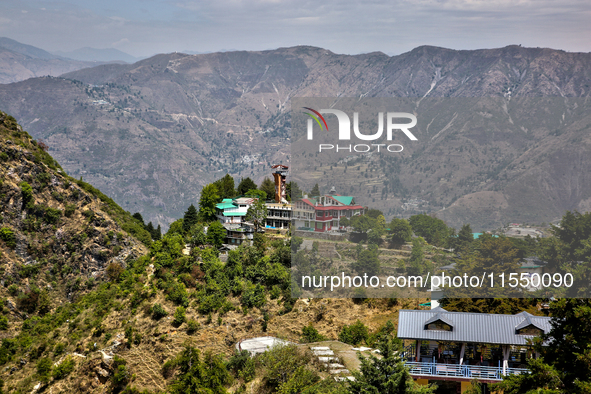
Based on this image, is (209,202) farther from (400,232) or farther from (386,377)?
(386,377)

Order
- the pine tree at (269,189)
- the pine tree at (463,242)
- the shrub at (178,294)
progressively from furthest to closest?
the pine tree at (269,189) < the shrub at (178,294) < the pine tree at (463,242)

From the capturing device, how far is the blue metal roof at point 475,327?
2950cm

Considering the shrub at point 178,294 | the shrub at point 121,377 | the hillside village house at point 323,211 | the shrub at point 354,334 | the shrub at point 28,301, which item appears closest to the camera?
the hillside village house at point 323,211

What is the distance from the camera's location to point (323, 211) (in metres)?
36.7

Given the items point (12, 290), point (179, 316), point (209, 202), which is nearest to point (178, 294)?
point (179, 316)

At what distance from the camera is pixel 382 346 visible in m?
23.9

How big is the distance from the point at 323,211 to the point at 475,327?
39.2ft

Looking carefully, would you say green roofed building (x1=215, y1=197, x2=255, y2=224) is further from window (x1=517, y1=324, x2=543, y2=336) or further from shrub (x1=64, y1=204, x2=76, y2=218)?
window (x1=517, y1=324, x2=543, y2=336)

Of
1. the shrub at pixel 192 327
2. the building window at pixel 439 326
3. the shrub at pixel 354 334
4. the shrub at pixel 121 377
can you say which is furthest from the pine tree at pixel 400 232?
the shrub at pixel 121 377

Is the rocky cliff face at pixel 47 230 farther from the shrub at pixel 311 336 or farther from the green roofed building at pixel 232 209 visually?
the shrub at pixel 311 336

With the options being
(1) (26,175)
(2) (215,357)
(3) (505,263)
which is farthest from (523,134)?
(1) (26,175)

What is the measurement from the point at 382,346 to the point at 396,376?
135cm

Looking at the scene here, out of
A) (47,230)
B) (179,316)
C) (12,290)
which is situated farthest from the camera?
(47,230)

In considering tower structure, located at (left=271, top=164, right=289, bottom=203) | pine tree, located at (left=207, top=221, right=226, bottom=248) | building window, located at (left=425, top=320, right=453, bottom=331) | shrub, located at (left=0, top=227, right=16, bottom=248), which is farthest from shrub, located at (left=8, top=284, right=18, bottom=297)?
building window, located at (left=425, top=320, right=453, bottom=331)
